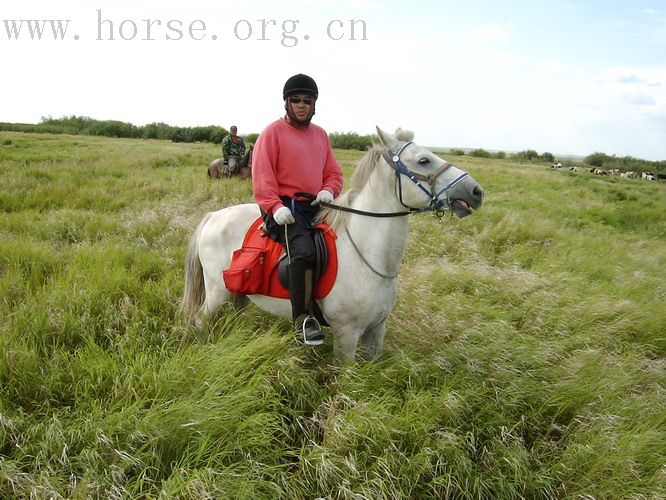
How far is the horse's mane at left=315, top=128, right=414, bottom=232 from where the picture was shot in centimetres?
304

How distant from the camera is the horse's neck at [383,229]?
301cm

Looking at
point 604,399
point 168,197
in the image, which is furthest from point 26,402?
point 168,197

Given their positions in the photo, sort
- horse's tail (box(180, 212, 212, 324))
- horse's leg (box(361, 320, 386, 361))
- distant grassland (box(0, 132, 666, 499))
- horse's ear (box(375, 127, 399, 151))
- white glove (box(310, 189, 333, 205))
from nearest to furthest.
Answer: distant grassland (box(0, 132, 666, 499)) → horse's ear (box(375, 127, 399, 151)) → white glove (box(310, 189, 333, 205)) → horse's leg (box(361, 320, 386, 361)) → horse's tail (box(180, 212, 212, 324))

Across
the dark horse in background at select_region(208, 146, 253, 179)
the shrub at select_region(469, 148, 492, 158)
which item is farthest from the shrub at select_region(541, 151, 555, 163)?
the dark horse in background at select_region(208, 146, 253, 179)

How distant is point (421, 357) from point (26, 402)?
2.86 m

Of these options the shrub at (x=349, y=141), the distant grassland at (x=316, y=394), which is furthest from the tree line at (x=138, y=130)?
the distant grassland at (x=316, y=394)

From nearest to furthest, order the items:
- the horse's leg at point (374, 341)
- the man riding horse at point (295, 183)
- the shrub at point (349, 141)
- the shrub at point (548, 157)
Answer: the man riding horse at point (295, 183) → the horse's leg at point (374, 341) → the shrub at point (349, 141) → the shrub at point (548, 157)

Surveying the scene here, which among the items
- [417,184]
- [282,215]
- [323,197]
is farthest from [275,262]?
[417,184]

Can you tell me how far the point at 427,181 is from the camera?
281cm

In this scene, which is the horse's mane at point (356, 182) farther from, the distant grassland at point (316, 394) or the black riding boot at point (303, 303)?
the distant grassland at point (316, 394)

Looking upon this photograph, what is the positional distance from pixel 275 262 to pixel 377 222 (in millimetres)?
909

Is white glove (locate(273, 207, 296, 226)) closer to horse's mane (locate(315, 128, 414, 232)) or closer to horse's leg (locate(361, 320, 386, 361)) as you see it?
horse's mane (locate(315, 128, 414, 232))

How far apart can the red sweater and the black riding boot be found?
0.52 meters

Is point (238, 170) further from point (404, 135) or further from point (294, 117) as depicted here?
point (404, 135)
